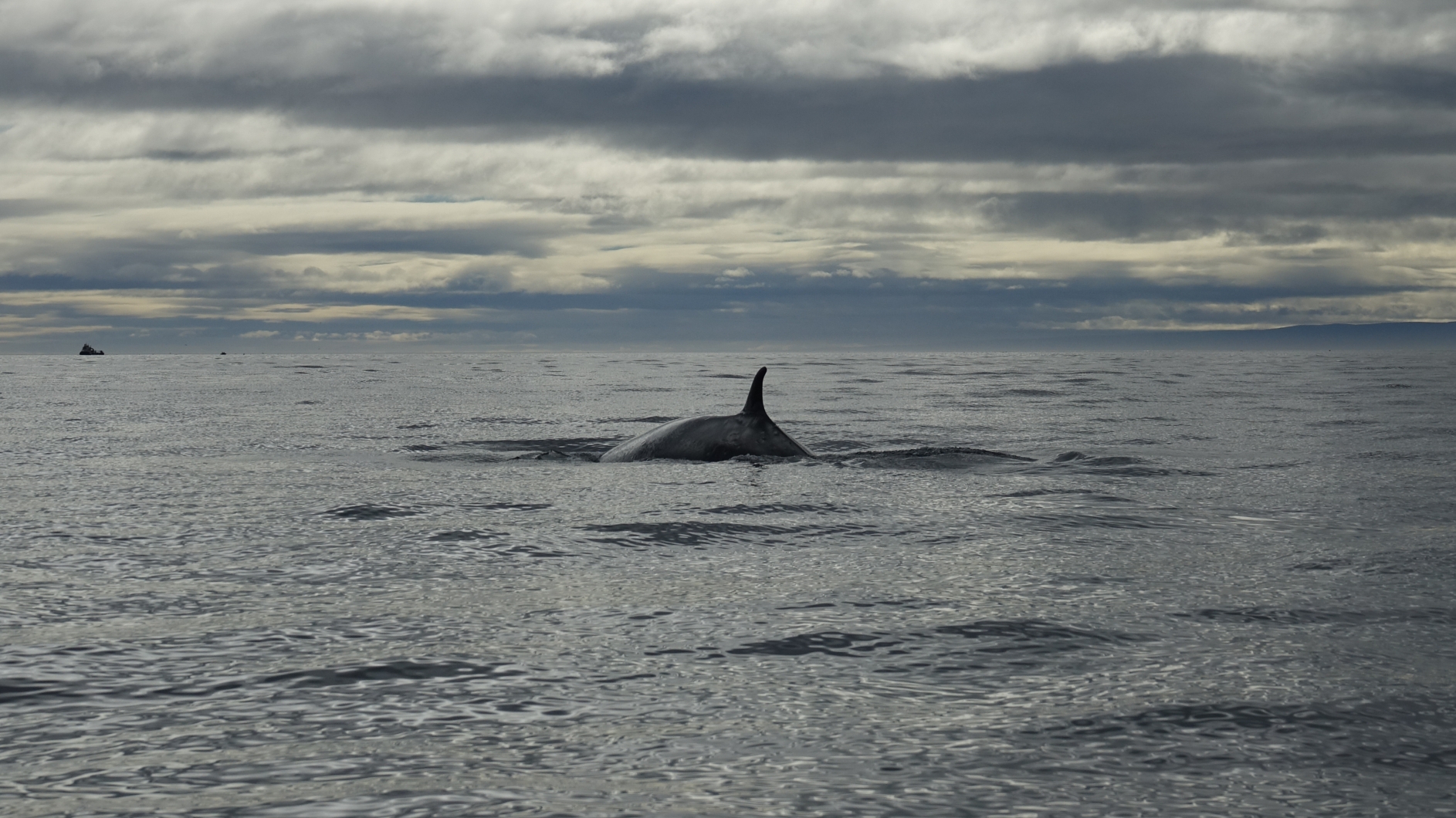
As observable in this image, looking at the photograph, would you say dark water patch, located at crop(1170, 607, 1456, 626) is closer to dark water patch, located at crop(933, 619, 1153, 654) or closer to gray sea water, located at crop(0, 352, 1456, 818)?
gray sea water, located at crop(0, 352, 1456, 818)

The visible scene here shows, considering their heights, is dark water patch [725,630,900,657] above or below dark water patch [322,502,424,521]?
above

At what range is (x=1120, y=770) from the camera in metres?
3.72

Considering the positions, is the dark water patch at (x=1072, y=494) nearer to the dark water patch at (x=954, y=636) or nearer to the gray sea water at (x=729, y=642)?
the gray sea water at (x=729, y=642)

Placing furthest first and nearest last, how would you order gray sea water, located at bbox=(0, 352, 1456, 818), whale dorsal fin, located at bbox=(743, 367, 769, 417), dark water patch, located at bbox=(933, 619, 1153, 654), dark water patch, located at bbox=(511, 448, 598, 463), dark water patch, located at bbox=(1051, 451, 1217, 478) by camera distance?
dark water patch, located at bbox=(511, 448, 598, 463), whale dorsal fin, located at bbox=(743, 367, 769, 417), dark water patch, located at bbox=(1051, 451, 1217, 478), dark water patch, located at bbox=(933, 619, 1153, 654), gray sea water, located at bbox=(0, 352, 1456, 818)

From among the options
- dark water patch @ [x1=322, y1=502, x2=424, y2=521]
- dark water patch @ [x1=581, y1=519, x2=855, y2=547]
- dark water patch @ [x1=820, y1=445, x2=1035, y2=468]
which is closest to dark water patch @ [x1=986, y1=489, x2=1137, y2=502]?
dark water patch @ [x1=820, y1=445, x2=1035, y2=468]

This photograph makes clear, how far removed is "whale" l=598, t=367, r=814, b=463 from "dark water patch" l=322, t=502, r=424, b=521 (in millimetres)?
4466

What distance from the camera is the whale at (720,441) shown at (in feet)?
47.5

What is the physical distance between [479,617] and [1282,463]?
37.6ft

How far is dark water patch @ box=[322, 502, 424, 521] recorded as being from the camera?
984 cm

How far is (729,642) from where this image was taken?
5.39 meters

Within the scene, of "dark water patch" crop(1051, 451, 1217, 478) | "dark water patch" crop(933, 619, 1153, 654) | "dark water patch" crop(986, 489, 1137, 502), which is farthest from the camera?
"dark water patch" crop(1051, 451, 1217, 478)

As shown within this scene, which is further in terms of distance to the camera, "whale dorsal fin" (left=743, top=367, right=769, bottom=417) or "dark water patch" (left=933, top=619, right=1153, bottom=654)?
"whale dorsal fin" (left=743, top=367, right=769, bottom=417)

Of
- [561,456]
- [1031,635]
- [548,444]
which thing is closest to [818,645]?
[1031,635]

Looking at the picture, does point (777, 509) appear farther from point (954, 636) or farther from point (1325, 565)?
point (954, 636)
